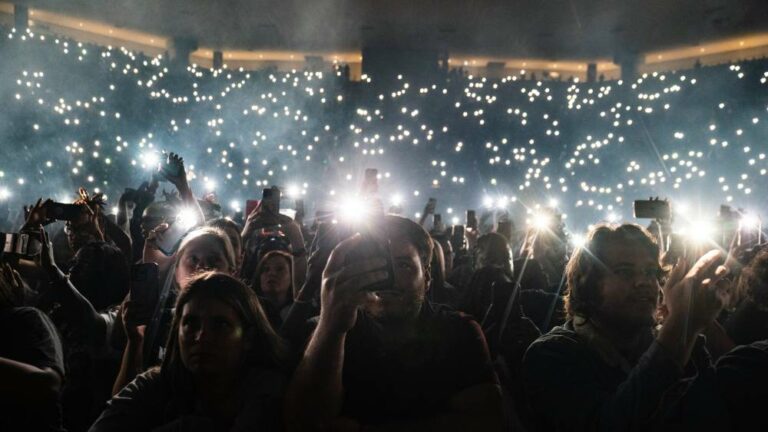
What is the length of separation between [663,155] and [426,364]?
1191 inches

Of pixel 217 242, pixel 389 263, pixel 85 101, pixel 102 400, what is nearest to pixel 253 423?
pixel 389 263

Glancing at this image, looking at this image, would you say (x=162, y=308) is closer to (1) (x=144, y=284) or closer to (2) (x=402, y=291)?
(1) (x=144, y=284)

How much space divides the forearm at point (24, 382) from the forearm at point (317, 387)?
1.21 m

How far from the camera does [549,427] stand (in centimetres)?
290

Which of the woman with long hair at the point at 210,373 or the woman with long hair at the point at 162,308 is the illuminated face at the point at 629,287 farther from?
the woman with long hair at the point at 162,308

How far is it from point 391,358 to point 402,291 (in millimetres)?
312

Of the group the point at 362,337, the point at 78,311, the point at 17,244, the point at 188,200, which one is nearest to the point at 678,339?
the point at 362,337

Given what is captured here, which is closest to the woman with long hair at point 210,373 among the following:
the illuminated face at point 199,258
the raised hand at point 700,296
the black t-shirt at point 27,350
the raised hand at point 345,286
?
the black t-shirt at point 27,350

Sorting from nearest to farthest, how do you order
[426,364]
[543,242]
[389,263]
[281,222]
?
1. [389,263]
2. [426,364]
3. [281,222]
4. [543,242]

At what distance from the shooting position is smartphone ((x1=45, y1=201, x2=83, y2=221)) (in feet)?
14.6

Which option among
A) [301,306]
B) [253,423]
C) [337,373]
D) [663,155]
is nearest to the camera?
[337,373]

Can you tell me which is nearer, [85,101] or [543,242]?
[543,242]

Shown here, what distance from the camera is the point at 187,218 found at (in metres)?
5.44

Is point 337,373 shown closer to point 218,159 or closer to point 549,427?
point 549,427
